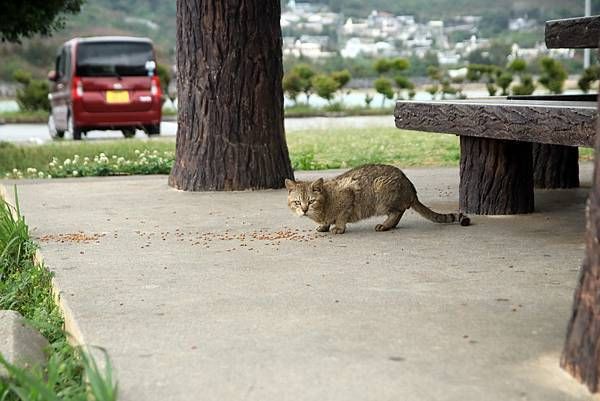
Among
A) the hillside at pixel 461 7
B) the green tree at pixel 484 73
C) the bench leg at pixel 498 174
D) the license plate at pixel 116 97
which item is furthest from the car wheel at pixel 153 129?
the hillside at pixel 461 7

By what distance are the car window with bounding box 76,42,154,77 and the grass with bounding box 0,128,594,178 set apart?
9.91 ft

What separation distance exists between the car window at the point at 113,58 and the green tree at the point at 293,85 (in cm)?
959

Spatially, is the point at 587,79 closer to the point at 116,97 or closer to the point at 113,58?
the point at 113,58

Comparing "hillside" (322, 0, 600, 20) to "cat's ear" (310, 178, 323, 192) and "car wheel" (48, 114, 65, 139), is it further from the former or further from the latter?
"cat's ear" (310, 178, 323, 192)

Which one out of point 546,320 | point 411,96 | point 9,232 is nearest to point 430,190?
point 9,232

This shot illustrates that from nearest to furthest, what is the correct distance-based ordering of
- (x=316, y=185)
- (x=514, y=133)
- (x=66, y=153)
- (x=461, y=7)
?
(x=514, y=133)
(x=316, y=185)
(x=66, y=153)
(x=461, y=7)

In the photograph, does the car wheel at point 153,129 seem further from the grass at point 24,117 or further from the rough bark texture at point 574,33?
the rough bark texture at point 574,33

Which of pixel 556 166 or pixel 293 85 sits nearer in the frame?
pixel 556 166

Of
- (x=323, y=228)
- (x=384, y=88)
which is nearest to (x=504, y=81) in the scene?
(x=384, y=88)

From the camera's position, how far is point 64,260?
5820 mm

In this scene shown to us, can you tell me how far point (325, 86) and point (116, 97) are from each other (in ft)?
33.4

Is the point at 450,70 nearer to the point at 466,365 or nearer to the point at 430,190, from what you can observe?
the point at 430,190

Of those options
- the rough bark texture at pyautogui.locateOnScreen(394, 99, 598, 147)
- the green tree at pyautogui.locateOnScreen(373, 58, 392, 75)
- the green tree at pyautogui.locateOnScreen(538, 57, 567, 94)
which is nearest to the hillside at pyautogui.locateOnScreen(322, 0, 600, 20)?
the green tree at pyautogui.locateOnScreen(538, 57, 567, 94)

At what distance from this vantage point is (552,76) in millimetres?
28047
